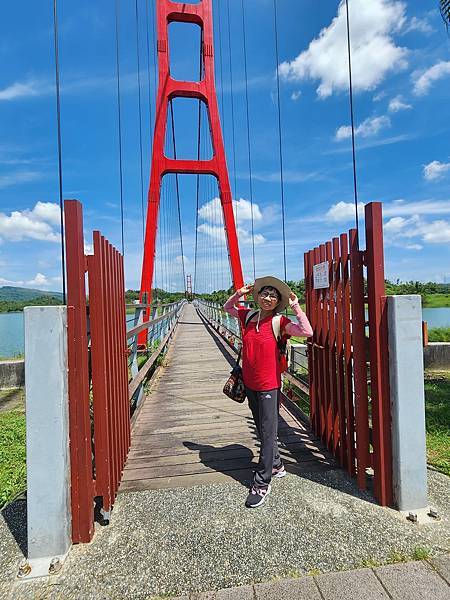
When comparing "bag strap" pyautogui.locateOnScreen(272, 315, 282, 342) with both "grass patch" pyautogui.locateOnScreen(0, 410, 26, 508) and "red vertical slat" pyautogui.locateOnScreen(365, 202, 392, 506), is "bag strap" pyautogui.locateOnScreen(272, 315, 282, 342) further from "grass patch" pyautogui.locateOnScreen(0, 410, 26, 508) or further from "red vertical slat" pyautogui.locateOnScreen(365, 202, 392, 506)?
→ "grass patch" pyautogui.locateOnScreen(0, 410, 26, 508)

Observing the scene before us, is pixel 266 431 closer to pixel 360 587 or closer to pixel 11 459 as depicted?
pixel 360 587

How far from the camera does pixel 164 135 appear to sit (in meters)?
11.2

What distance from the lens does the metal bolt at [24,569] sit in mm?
1432

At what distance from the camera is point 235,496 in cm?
194

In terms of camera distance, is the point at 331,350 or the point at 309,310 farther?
→ the point at 309,310

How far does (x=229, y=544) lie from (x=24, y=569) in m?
0.82

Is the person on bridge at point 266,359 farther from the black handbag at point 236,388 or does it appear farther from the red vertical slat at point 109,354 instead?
the red vertical slat at point 109,354

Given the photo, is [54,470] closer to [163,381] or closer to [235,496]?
[235,496]

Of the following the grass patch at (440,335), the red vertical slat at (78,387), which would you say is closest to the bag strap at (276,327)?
the red vertical slat at (78,387)

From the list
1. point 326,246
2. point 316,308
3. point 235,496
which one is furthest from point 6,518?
point 326,246

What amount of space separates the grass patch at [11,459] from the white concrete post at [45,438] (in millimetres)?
780

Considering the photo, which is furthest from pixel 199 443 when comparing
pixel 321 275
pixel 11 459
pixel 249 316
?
pixel 11 459

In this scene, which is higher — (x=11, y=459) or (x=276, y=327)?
(x=276, y=327)

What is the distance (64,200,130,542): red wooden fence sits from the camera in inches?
63.3
